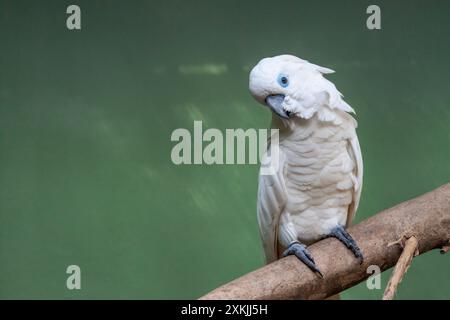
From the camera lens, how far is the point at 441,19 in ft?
14.2

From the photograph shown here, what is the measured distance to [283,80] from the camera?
2.86m

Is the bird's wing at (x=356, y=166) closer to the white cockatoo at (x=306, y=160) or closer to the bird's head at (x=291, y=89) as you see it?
the white cockatoo at (x=306, y=160)

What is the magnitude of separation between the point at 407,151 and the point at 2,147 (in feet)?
8.36

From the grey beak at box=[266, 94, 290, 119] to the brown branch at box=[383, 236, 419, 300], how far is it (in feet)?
2.53

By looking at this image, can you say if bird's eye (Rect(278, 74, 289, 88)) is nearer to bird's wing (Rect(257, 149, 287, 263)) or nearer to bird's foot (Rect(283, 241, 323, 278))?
bird's wing (Rect(257, 149, 287, 263))

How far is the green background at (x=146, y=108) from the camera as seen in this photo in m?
4.30

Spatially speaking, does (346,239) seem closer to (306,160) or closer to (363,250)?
(363,250)

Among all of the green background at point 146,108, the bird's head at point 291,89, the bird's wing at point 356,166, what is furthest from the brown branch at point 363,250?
the green background at point 146,108

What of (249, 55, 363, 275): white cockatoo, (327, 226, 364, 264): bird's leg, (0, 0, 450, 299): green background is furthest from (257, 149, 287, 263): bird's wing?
(0, 0, 450, 299): green background

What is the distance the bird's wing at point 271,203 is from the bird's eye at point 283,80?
329 millimetres

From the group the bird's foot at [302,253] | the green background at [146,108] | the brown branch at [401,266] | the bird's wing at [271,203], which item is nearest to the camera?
the brown branch at [401,266]

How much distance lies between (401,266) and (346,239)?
29 centimetres

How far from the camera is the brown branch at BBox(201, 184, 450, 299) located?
2842mm

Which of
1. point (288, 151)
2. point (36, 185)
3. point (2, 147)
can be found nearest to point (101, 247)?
point (36, 185)
